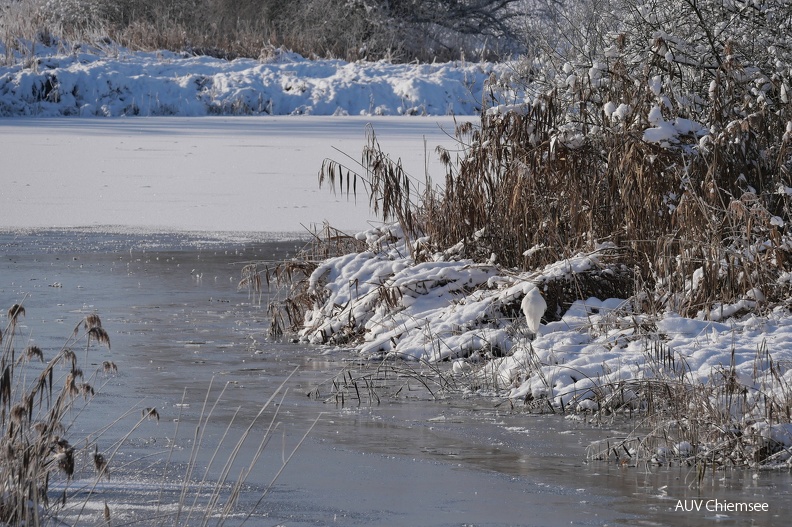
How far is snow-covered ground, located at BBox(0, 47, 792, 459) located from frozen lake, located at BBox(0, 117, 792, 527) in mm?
154

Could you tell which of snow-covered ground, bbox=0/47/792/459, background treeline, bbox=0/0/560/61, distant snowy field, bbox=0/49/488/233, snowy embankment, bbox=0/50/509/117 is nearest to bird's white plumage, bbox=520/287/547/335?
snow-covered ground, bbox=0/47/792/459

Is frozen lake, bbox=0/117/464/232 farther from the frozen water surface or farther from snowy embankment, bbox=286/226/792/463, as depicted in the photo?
the frozen water surface

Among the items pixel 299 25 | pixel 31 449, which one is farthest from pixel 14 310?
pixel 299 25

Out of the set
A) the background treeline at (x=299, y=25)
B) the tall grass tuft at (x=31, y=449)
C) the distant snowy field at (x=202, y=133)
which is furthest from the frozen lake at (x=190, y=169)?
the tall grass tuft at (x=31, y=449)

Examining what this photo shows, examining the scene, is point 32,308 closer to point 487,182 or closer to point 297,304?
point 297,304

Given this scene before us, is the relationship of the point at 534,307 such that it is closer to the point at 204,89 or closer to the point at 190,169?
the point at 190,169

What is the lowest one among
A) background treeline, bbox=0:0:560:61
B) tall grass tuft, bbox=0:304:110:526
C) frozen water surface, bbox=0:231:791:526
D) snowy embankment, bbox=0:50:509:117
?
frozen water surface, bbox=0:231:791:526

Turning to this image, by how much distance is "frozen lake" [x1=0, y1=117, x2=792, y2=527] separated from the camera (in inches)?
186

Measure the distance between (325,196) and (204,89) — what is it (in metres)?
9.83

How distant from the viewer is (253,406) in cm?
645

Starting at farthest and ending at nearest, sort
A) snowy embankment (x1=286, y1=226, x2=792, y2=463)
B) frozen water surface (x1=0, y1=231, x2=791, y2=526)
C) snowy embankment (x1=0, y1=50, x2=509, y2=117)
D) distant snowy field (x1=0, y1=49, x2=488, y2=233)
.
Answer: snowy embankment (x1=0, y1=50, x2=509, y2=117) < distant snowy field (x1=0, y1=49, x2=488, y2=233) < snowy embankment (x1=286, y1=226, x2=792, y2=463) < frozen water surface (x1=0, y1=231, x2=791, y2=526)

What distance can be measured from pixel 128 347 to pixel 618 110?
3.36 meters

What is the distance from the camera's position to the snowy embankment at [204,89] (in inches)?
979

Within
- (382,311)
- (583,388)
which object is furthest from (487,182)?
(583,388)
